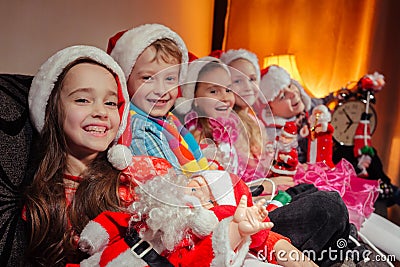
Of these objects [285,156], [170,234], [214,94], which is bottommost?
[285,156]

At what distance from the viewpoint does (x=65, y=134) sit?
77 centimetres

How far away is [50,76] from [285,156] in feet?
2.15

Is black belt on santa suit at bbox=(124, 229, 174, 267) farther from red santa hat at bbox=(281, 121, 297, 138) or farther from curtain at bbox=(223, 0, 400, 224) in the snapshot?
curtain at bbox=(223, 0, 400, 224)

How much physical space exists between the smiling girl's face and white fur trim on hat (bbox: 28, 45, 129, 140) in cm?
14

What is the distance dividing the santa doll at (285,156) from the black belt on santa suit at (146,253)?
0.62m

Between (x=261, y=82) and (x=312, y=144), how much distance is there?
→ 24 centimetres

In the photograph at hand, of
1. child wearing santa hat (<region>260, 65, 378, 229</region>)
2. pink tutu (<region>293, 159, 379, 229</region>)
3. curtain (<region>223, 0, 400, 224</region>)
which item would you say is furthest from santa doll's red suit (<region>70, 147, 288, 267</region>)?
curtain (<region>223, 0, 400, 224</region>)

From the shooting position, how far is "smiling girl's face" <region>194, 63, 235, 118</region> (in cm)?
86

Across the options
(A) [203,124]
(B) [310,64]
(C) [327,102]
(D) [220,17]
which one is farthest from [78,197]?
(B) [310,64]

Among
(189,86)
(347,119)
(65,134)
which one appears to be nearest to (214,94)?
(189,86)

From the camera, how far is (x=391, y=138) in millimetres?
2619

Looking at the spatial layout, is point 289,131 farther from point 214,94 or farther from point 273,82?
point 214,94

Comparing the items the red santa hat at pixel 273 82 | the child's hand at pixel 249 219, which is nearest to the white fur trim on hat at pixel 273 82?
the red santa hat at pixel 273 82

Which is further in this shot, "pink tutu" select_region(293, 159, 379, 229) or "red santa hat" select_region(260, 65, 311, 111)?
"red santa hat" select_region(260, 65, 311, 111)
